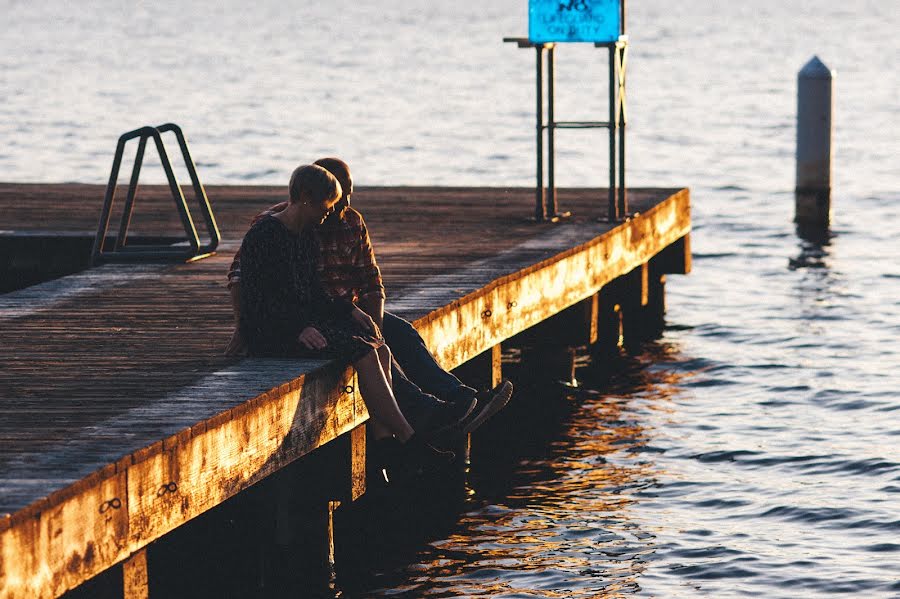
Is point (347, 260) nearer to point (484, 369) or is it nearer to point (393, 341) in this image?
point (393, 341)

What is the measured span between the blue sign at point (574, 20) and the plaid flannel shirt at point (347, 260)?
18.1 feet

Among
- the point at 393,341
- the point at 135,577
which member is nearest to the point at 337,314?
the point at 393,341

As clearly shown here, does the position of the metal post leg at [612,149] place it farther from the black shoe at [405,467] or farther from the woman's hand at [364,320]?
the woman's hand at [364,320]

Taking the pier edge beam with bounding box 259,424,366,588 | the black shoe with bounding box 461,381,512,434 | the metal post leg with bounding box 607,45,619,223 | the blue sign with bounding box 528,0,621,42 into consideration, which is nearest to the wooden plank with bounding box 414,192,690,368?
the metal post leg with bounding box 607,45,619,223

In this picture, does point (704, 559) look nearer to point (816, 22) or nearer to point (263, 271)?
point (263, 271)

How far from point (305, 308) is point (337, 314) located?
193mm

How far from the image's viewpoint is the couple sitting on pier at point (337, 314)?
8.19m

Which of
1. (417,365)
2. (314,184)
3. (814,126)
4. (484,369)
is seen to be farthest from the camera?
(814,126)

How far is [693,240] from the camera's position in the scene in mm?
23203

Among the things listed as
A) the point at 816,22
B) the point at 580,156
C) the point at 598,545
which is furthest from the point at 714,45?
the point at 598,545

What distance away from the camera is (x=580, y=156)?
112 feet

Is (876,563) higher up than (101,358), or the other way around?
(101,358)

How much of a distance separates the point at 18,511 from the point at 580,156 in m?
28.6

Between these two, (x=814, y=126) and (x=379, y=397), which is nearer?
(x=379, y=397)
